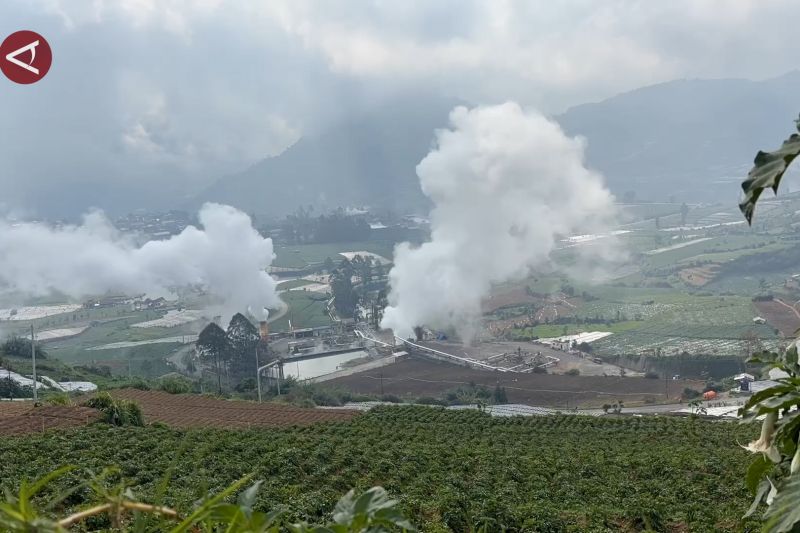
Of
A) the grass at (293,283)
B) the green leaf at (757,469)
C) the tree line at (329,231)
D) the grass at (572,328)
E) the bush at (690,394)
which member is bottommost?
the bush at (690,394)

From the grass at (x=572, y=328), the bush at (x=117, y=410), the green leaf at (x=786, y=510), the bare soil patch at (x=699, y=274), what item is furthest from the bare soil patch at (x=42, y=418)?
the bare soil patch at (x=699, y=274)

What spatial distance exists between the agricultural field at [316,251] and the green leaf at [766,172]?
8856 cm

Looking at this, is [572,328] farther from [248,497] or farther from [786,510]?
[248,497]

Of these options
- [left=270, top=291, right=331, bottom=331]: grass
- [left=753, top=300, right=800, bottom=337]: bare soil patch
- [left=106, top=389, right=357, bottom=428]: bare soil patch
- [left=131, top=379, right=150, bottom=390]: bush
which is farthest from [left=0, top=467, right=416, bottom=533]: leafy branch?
[left=270, top=291, right=331, bottom=331]: grass

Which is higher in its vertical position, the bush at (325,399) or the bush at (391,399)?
the bush at (325,399)

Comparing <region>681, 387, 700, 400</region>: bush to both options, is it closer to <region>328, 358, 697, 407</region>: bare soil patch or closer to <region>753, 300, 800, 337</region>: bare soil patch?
<region>328, 358, 697, 407</region>: bare soil patch

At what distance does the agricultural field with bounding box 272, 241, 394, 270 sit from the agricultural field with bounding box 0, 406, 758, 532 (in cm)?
7814

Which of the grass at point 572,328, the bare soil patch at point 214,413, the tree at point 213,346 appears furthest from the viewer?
the grass at point 572,328

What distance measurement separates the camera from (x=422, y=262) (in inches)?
2429

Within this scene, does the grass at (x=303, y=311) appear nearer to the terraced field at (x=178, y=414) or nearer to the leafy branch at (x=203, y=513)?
the terraced field at (x=178, y=414)

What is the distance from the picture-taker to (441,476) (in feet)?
30.4

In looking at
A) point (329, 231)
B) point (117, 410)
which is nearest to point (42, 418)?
point (117, 410)

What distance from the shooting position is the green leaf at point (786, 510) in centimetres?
126

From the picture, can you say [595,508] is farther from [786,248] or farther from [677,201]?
[677,201]
